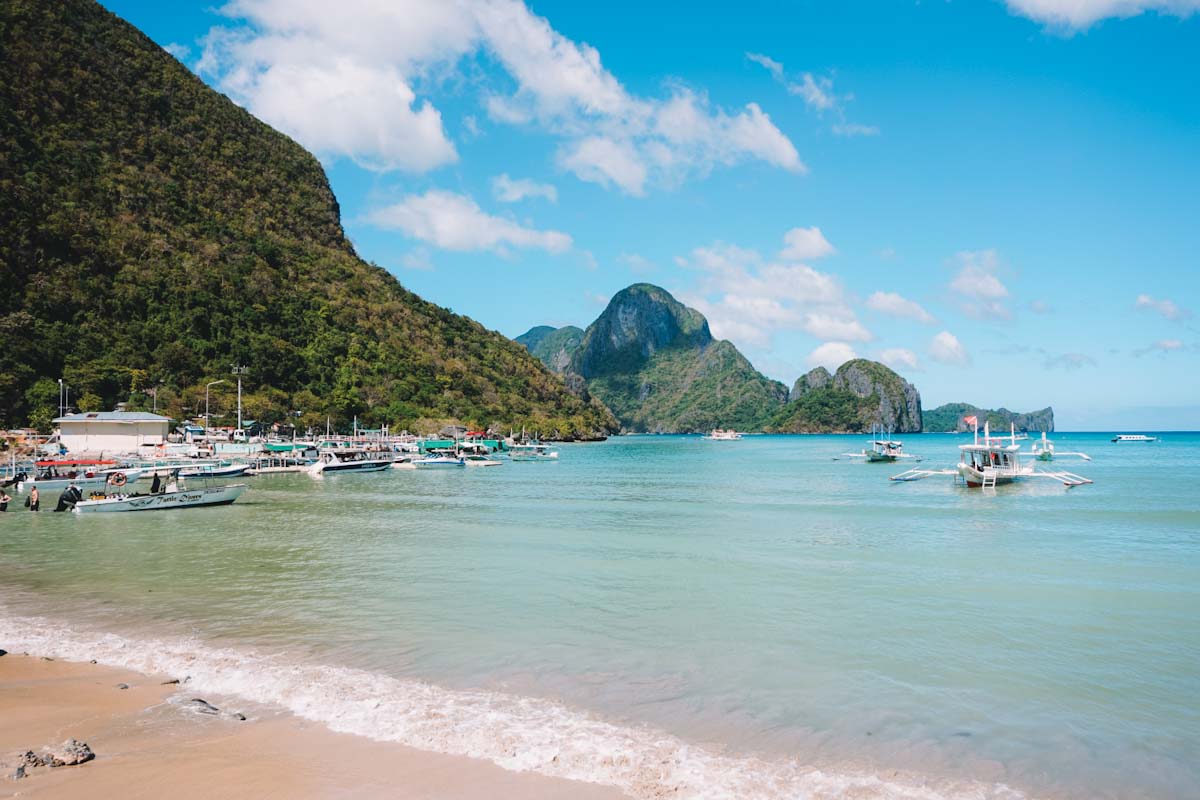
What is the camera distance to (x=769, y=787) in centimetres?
614

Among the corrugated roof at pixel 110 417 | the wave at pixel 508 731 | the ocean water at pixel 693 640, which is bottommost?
the ocean water at pixel 693 640

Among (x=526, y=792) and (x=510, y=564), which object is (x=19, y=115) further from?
(x=526, y=792)

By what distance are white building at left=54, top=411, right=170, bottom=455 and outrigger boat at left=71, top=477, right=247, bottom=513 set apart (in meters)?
31.9

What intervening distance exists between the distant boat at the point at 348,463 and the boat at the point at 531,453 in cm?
1952

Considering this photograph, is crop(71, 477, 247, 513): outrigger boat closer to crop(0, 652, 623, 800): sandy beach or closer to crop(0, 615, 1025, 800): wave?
crop(0, 615, 1025, 800): wave

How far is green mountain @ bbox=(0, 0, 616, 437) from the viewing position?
7831cm

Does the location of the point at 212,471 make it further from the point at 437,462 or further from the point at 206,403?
the point at 206,403

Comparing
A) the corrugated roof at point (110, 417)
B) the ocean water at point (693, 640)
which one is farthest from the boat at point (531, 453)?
the ocean water at point (693, 640)

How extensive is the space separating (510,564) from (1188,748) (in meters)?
13.9

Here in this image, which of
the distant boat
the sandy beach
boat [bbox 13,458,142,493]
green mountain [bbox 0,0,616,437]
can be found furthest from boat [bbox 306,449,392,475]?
the sandy beach

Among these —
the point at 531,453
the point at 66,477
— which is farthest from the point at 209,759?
the point at 531,453

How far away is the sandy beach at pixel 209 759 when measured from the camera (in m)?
5.89

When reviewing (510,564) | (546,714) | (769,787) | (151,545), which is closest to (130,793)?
(546,714)

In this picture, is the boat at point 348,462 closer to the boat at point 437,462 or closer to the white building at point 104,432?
the boat at point 437,462
